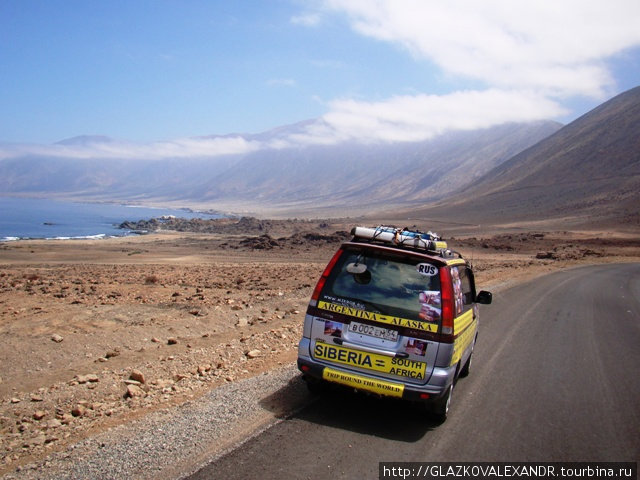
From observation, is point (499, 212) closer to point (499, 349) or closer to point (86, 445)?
point (499, 349)

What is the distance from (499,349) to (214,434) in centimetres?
615

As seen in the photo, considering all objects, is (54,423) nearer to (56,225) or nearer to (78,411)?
(78,411)

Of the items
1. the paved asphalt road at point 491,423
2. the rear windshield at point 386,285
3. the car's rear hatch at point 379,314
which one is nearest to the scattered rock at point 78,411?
the paved asphalt road at point 491,423

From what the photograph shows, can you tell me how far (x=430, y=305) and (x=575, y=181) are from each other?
110360mm

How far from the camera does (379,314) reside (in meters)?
5.36

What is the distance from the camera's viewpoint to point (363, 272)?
5.57 m

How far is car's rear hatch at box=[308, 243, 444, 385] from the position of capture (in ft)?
17.3

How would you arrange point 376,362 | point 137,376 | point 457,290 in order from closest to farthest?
point 376,362
point 457,290
point 137,376

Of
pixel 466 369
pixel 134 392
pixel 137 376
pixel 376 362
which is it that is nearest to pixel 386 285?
pixel 376 362

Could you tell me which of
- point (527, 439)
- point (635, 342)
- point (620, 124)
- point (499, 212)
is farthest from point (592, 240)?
point (620, 124)

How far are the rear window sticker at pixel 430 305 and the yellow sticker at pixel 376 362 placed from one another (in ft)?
1.58

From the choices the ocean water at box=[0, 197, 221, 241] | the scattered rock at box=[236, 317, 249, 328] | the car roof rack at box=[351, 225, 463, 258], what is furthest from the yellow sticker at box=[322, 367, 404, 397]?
the ocean water at box=[0, 197, 221, 241]

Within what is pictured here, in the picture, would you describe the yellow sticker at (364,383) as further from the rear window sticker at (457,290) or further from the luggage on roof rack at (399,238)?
the luggage on roof rack at (399,238)

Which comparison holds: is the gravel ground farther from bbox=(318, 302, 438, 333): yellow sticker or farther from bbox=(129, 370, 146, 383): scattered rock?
bbox=(318, 302, 438, 333): yellow sticker
